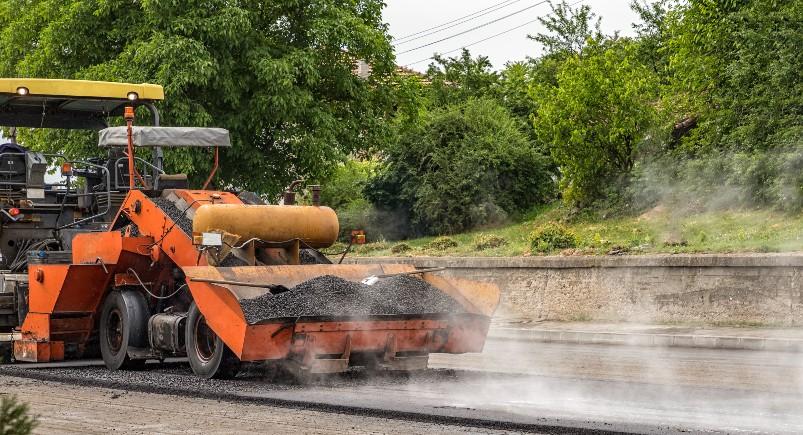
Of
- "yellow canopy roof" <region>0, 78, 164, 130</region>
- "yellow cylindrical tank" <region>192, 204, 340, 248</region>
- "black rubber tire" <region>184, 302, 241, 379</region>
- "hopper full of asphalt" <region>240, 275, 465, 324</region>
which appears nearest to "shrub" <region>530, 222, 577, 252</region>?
"yellow canopy roof" <region>0, 78, 164, 130</region>

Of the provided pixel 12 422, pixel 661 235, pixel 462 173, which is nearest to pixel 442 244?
pixel 462 173

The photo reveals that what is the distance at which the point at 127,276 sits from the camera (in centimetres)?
1369

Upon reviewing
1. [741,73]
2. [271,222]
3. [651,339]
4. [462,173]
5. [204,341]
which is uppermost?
[741,73]

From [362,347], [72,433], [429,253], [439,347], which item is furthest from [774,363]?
[429,253]

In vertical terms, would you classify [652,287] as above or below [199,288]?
below

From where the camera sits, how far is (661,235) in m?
23.1

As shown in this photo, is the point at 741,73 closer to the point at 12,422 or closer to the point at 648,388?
the point at 648,388

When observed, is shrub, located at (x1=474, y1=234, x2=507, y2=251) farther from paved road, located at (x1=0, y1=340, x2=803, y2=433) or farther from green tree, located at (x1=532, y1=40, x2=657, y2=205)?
paved road, located at (x1=0, y1=340, x2=803, y2=433)

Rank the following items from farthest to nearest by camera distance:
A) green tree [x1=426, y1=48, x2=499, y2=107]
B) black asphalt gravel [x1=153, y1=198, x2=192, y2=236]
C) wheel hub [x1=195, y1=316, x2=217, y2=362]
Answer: green tree [x1=426, y1=48, x2=499, y2=107] < black asphalt gravel [x1=153, y1=198, x2=192, y2=236] < wheel hub [x1=195, y1=316, x2=217, y2=362]

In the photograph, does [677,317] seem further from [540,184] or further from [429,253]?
[540,184]

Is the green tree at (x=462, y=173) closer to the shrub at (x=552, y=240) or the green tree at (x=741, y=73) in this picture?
the green tree at (x=741, y=73)

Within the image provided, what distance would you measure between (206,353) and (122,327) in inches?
64.1

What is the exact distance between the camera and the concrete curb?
→ 1689 cm

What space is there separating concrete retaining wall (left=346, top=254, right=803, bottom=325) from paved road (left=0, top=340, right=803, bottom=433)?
3991 mm
